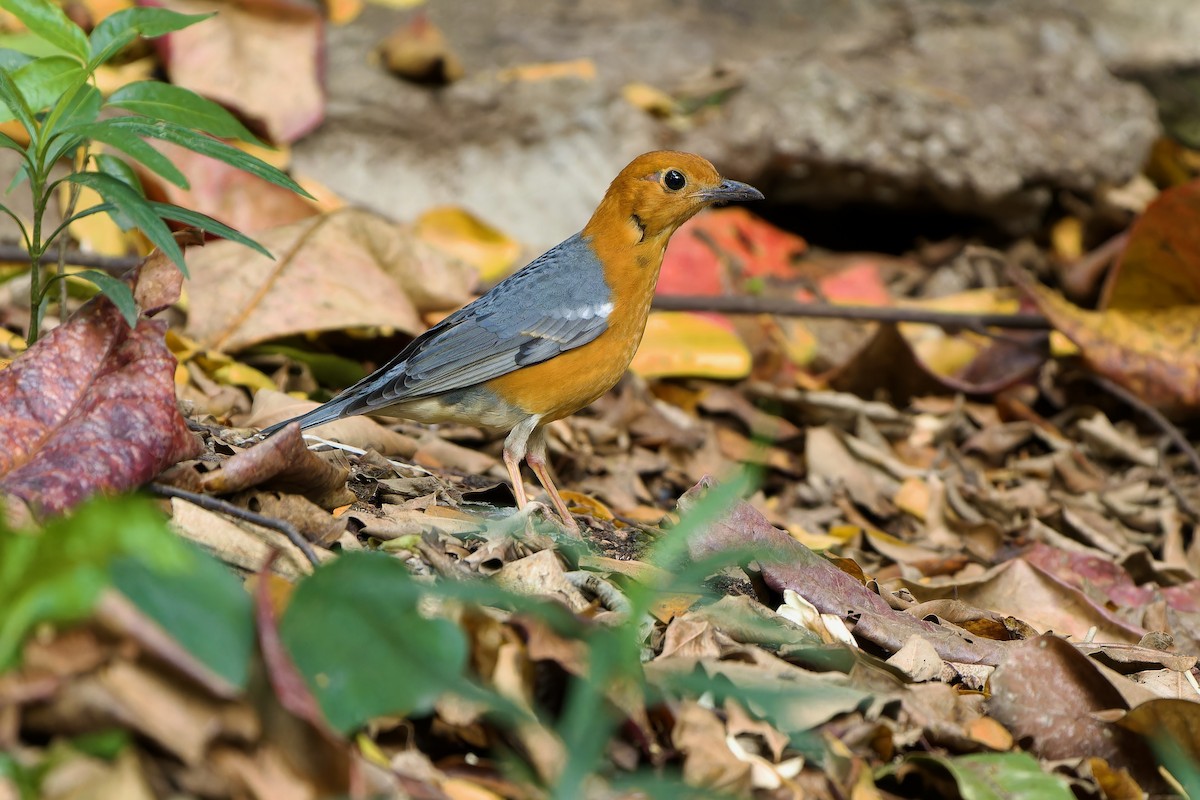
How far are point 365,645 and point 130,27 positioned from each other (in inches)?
98.8

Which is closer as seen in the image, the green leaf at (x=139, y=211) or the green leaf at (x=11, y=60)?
the green leaf at (x=139, y=211)

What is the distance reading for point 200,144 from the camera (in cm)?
384

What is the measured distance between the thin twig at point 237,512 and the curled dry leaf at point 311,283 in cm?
249

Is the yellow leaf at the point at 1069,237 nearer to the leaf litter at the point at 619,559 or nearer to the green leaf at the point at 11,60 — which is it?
the leaf litter at the point at 619,559

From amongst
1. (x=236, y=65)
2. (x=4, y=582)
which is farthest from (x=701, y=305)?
(x=4, y=582)

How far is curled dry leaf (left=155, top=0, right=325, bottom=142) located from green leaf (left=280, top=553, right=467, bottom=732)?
575 cm

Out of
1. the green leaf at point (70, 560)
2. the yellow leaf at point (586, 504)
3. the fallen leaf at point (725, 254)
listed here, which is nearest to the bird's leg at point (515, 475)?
the yellow leaf at point (586, 504)

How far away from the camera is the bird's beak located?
18.9 feet

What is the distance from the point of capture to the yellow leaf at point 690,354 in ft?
23.5

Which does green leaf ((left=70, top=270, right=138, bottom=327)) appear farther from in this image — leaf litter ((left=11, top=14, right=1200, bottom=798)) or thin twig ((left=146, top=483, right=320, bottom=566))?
thin twig ((left=146, top=483, right=320, bottom=566))

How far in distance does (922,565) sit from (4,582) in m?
4.30

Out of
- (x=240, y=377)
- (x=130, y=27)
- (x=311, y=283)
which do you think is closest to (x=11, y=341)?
(x=240, y=377)

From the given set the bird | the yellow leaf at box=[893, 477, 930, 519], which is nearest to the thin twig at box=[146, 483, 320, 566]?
the bird

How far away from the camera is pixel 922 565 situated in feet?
18.9
